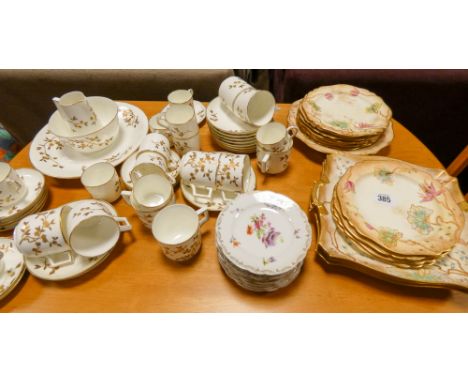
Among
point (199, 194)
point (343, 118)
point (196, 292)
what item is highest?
point (343, 118)

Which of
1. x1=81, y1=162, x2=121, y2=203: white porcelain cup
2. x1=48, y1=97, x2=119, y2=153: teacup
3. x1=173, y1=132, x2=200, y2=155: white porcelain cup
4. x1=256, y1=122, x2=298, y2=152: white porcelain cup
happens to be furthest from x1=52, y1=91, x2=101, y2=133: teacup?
x1=256, y1=122, x2=298, y2=152: white porcelain cup

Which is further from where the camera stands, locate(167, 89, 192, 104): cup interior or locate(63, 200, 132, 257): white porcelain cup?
locate(167, 89, 192, 104): cup interior

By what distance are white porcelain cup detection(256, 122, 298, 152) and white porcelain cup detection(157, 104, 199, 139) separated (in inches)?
7.8

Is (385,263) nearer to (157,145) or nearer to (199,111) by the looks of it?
(157,145)

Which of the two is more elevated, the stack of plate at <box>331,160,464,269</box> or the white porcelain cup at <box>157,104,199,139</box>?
the white porcelain cup at <box>157,104,199,139</box>

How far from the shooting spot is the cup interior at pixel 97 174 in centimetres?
85

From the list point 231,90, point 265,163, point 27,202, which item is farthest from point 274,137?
point 27,202

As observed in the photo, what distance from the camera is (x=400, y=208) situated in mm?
785

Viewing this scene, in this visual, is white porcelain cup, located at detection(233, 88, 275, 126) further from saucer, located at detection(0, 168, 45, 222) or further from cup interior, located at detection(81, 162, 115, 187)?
saucer, located at detection(0, 168, 45, 222)

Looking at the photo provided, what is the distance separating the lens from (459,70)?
1265 millimetres

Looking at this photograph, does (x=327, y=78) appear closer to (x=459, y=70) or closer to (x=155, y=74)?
(x=459, y=70)

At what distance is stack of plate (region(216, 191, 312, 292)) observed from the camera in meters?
0.65

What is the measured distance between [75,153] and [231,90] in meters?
0.54

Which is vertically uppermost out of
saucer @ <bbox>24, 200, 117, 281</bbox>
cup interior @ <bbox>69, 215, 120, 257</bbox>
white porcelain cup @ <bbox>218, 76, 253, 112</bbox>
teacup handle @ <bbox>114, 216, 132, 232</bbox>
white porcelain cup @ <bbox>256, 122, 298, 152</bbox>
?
white porcelain cup @ <bbox>218, 76, 253, 112</bbox>
